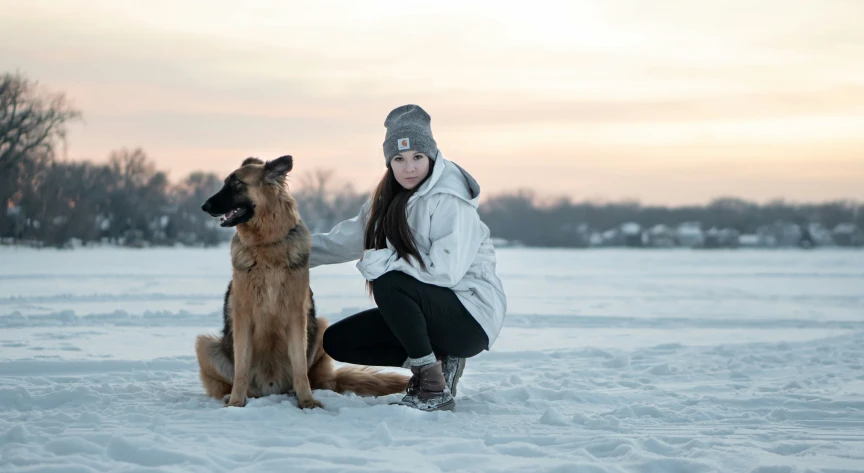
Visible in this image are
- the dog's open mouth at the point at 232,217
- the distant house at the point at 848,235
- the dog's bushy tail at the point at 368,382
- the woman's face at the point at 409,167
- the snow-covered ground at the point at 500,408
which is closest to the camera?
the snow-covered ground at the point at 500,408

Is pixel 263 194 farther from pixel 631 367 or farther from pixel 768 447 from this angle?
pixel 631 367

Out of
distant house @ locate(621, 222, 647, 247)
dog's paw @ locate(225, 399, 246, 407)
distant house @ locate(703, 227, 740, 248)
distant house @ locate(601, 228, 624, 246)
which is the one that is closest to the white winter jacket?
dog's paw @ locate(225, 399, 246, 407)

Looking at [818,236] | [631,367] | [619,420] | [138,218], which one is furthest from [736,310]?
[818,236]

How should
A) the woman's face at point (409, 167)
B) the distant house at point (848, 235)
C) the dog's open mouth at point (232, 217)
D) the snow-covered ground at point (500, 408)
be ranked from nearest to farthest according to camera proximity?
the snow-covered ground at point (500, 408) → the dog's open mouth at point (232, 217) → the woman's face at point (409, 167) → the distant house at point (848, 235)

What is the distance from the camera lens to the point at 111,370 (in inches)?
215

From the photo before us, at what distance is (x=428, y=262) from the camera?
161 inches

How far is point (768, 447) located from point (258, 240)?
2858 millimetres

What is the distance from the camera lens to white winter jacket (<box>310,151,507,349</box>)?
403cm

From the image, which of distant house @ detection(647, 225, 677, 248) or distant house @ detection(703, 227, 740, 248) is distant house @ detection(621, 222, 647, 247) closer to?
distant house @ detection(647, 225, 677, 248)

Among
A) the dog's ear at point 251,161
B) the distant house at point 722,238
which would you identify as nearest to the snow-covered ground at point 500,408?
the dog's ear at point 251,161

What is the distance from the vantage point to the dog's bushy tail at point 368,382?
4.48 m

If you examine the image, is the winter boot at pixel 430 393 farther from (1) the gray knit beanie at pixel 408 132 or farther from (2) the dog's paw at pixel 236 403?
(1) the gray knit beanie at pixel 408 132

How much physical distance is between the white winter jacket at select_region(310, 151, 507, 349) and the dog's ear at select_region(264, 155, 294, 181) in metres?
0.68

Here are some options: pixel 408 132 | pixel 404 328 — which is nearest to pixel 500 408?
pixel 404 328
